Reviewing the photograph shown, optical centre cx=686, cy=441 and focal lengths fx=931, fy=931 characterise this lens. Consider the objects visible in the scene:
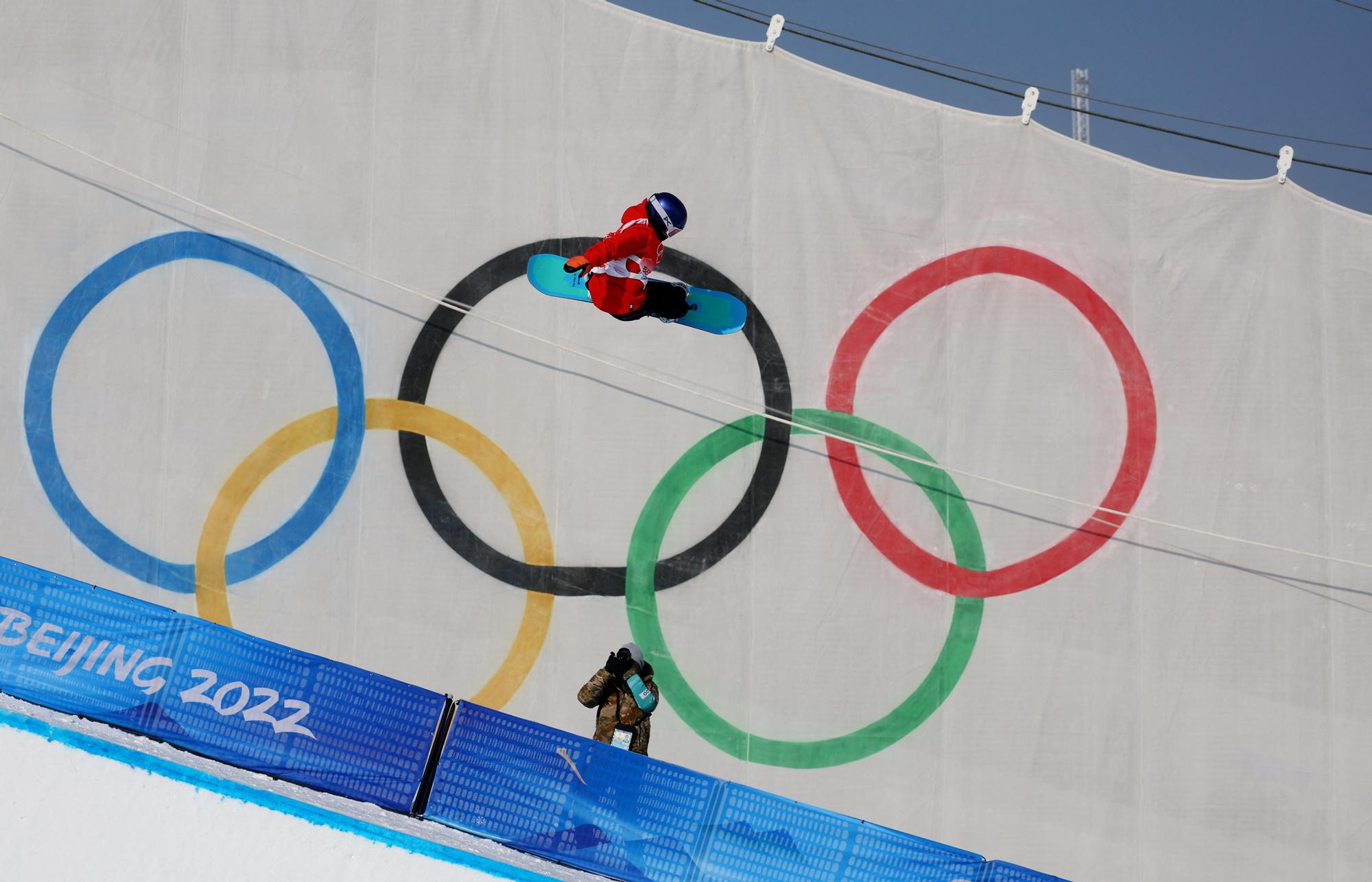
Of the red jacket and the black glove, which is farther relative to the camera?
the black glove

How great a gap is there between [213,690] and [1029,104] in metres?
5.29

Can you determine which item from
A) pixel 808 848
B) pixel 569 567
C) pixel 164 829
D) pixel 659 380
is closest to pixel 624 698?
pixel 569 567

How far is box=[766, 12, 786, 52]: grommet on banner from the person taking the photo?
5438 millimetres

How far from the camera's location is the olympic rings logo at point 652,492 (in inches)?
220

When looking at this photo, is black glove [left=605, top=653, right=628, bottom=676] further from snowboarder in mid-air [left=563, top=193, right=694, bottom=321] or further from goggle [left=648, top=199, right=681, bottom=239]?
goggle [left=648, top=199, right=681, bottom=239]

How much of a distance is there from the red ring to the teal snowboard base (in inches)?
26.5

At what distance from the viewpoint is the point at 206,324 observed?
565 cm

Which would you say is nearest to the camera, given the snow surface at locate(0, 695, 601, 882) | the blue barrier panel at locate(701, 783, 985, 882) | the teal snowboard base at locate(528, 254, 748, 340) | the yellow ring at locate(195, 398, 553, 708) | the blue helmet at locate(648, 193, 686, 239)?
the snow surface at locate(0, 695, 601, 882)

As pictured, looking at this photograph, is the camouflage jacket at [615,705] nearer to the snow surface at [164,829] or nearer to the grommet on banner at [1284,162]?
the snow surface at [164,829]

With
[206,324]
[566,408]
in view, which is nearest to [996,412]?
[566,408]

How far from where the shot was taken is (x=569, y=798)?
3.90m

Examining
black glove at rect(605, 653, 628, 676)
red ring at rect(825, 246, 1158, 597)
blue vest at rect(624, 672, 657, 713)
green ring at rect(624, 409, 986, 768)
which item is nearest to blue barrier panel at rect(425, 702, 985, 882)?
blue vest at rect(624, 672, 657, 713)

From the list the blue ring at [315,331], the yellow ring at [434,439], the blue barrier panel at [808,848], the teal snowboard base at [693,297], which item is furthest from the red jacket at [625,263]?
the blue barrier panel at [808,848]

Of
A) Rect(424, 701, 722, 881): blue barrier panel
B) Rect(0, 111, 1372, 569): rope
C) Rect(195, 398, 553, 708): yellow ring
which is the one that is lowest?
Rect(424, 701, 722, 881): blue barrier panel
